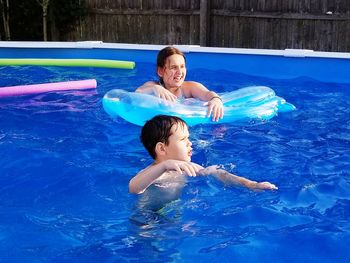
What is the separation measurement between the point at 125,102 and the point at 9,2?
7494 millimetres

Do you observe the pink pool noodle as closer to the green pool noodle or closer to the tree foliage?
the green pool noodle

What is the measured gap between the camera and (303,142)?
171 inches

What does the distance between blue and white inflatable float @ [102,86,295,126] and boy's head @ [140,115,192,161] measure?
4.98ft

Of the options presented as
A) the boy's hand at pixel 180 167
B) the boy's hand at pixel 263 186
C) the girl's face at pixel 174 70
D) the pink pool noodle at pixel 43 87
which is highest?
the girl's face at pixel 174 70

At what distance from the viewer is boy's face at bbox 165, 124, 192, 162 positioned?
2838 millimetres

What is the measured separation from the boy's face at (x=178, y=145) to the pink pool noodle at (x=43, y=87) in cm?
339

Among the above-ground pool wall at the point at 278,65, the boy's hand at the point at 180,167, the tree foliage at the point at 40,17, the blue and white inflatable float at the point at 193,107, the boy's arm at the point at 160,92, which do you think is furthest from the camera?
the tree foliage at the point at 40,17

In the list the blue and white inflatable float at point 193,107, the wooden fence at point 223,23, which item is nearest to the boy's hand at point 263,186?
the blue and white inflatable float at point 193,107

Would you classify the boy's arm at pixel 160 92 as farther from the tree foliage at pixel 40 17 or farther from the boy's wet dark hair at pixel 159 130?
the tree foliage at pixel 40 17

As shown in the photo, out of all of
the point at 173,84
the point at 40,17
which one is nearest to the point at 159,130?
the point at 173,84

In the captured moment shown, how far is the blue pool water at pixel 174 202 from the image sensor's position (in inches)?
106

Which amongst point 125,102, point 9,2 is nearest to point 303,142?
point 125,102

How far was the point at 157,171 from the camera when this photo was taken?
8.96ft

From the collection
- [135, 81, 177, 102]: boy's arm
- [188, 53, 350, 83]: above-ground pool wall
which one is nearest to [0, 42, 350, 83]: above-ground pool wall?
[188, 53, 350, 83]: above-ground pool wall
